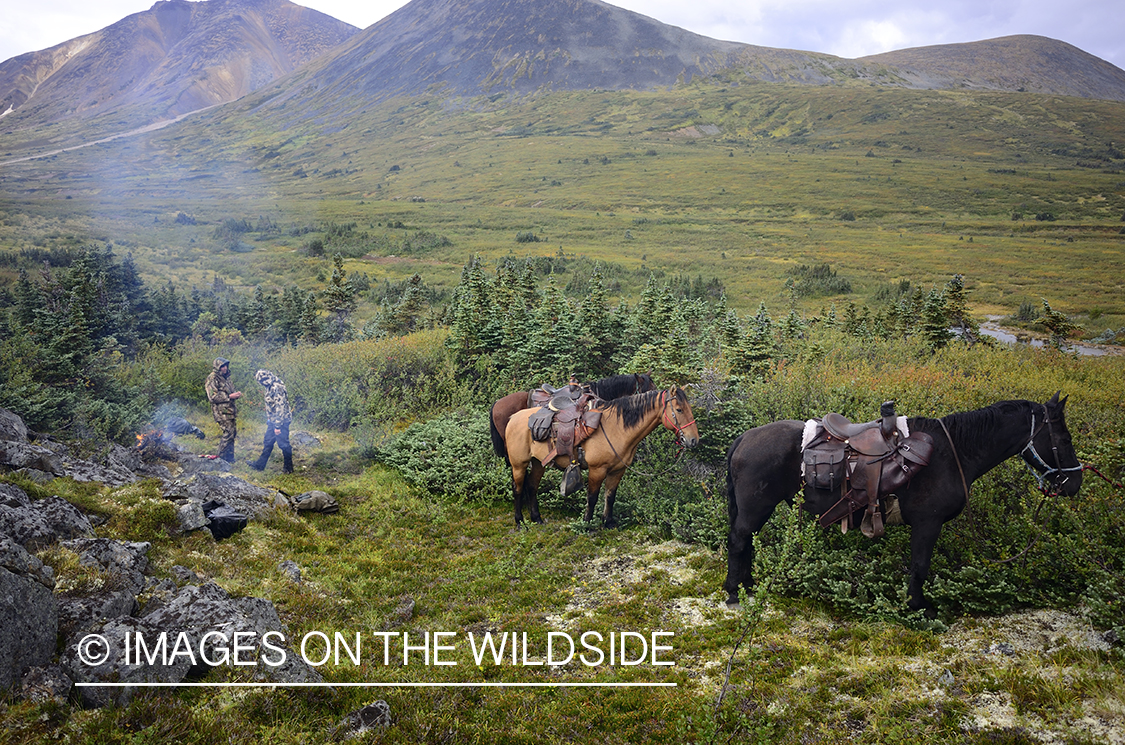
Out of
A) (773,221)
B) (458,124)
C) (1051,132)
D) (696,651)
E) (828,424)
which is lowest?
(696,651)

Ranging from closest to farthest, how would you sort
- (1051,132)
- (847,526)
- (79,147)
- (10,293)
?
(847,526) < (10,293) < (1051,132) < (79,147)

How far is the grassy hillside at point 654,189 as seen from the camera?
42.5m

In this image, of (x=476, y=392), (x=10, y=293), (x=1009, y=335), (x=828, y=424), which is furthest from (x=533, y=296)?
(x=1009, y=335)

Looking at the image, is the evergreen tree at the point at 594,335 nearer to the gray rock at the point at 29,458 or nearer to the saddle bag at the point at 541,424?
the saddle bag at the point at 541,424

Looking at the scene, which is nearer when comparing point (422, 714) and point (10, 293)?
point (422, 714)

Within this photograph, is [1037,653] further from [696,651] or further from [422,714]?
[422,714]

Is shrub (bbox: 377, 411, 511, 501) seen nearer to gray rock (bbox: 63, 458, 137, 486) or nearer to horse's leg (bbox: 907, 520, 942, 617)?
gray rock (bbox: 63, 458, 137, 486)

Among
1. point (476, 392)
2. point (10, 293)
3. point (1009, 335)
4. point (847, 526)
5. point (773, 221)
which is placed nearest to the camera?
point (847, 526)

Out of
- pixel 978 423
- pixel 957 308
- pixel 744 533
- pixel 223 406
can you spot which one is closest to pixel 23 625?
pixel 744 533

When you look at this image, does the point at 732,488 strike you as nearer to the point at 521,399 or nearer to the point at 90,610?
the point at 521,399

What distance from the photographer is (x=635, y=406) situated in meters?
7.70

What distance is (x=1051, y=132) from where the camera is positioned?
117438 millimetres

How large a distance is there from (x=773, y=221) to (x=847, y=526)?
67663mm
